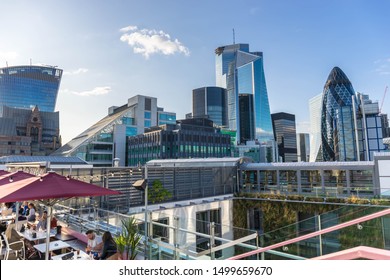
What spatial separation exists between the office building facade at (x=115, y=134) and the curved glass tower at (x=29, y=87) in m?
37.4

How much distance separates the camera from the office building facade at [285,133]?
16450cm

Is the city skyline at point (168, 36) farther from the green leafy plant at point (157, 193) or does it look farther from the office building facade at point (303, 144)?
the office building facade at point (303, 144)

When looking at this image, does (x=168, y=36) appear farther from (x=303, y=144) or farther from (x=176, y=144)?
(x=303, y=144)

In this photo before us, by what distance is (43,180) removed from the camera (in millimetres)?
4781

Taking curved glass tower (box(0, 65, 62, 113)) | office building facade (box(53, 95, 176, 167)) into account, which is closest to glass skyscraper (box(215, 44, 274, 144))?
office building facade (box(53, 95, 176, 167))

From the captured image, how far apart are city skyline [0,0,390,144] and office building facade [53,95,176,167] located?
169 feet

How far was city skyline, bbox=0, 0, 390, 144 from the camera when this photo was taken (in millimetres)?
7941

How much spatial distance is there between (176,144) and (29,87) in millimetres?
68568

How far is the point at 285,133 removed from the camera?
545 ft

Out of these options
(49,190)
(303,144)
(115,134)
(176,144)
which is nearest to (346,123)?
(176,144)

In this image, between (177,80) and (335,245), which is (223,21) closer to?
(177,80)

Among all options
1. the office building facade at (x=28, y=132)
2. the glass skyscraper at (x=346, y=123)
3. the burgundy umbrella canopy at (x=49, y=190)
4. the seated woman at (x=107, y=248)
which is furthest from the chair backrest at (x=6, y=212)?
the office building facade at (x=28, y=132)

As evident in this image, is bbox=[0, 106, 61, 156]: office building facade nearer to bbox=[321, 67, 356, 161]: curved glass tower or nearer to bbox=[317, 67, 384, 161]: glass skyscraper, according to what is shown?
bbox=[317, 67, 384, 161]: glass skyscraper
